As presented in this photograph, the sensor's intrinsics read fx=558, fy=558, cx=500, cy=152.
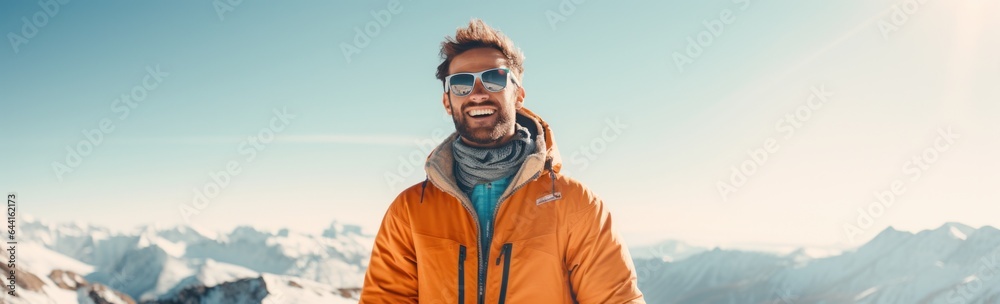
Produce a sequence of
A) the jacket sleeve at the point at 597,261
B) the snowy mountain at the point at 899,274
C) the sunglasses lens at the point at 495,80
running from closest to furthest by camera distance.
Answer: the jacket sleeve at the point at 597,261
the sunglasses lens at the point at 495,80
the snowy mountain at the point at 899,274

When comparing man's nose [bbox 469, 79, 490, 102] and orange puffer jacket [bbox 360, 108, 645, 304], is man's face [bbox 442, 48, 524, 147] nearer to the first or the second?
man's nose [bbox 469, 79, 490, 102]

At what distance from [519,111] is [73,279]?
575 ft

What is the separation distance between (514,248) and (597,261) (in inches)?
21.6

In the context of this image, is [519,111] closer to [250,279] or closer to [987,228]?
[250,279]

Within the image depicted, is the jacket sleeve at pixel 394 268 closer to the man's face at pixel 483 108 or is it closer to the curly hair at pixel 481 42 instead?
the man's face at pixel 483 108

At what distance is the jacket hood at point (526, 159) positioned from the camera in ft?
12.5

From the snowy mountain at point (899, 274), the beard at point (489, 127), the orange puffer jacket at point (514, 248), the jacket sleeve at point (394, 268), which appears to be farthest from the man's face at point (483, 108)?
the snowy mountain at point (899, 274)

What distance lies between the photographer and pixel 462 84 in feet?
13.5

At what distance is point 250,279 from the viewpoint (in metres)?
94.2

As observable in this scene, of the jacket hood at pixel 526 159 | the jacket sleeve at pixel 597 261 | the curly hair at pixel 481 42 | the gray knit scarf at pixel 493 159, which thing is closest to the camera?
the jacket sleeve at pixel 597 261

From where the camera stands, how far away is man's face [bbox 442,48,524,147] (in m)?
3.97

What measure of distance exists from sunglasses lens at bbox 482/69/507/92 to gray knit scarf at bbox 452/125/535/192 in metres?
0.38

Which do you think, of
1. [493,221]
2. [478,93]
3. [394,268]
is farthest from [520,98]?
[394,268]

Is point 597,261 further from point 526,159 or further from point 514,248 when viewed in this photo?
point 526,159
